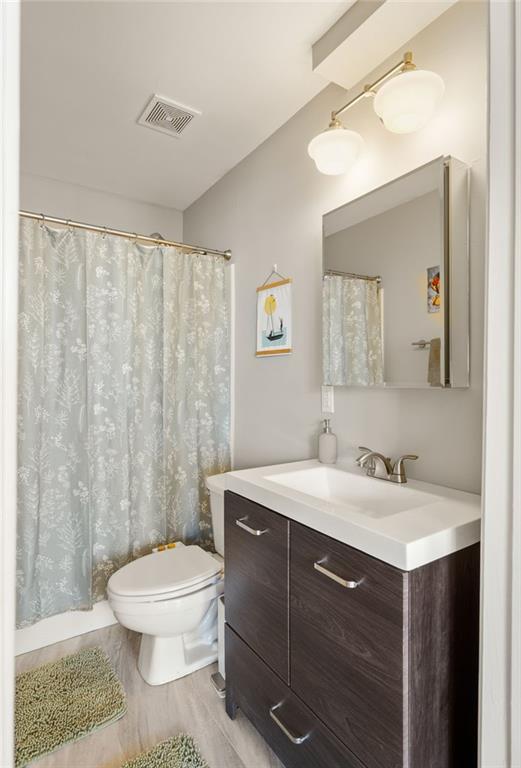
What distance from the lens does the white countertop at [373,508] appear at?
2.90 feet

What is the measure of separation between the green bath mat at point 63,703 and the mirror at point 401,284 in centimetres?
155

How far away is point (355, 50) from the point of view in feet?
4.57

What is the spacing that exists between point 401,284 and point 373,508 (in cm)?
78

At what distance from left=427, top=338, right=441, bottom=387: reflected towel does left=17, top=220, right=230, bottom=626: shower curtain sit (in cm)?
138

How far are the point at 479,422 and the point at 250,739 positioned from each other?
1349mm

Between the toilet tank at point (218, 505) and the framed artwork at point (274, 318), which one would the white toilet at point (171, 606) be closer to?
the toilet tank at point (218, 505)

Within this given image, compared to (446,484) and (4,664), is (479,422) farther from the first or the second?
(4,664)

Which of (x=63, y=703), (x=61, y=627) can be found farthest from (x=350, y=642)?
(x=61, y=627)

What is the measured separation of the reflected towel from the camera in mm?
1256

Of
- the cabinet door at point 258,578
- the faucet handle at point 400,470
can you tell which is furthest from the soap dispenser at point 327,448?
the cabinet door at point 258,578

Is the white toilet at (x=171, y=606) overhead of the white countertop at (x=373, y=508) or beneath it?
beneath

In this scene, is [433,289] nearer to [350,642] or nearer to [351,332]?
[351,332]

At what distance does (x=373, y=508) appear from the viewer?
135cm

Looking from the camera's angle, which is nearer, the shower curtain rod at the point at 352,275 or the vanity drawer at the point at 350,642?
the vanity drawer at the point at 350,642
